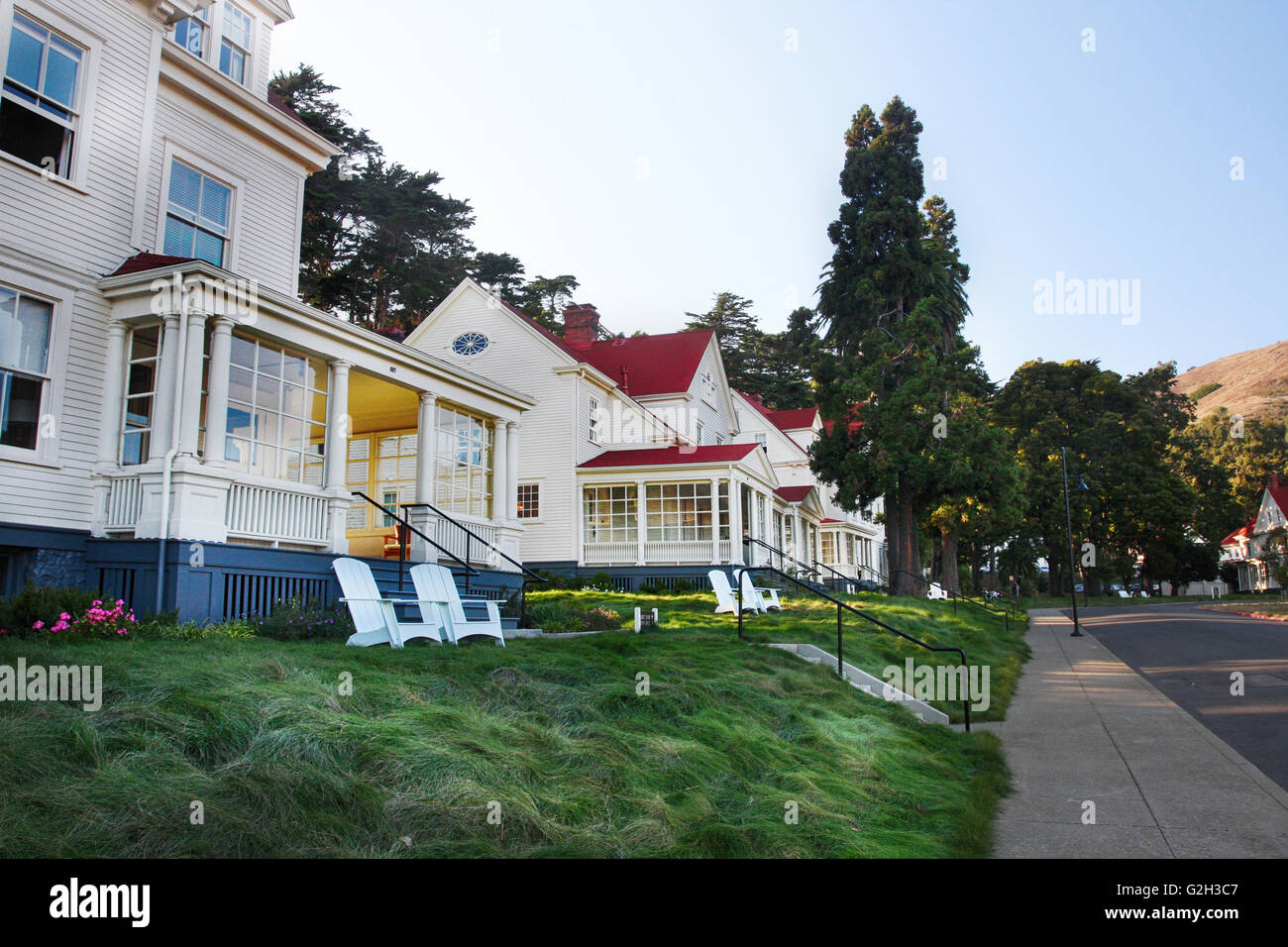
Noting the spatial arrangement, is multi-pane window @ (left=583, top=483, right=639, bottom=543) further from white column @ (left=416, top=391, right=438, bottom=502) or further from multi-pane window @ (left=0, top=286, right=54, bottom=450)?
multi-pane window @ (left=0, top=286, right=54, bottom=450)

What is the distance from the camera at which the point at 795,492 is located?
125 feet

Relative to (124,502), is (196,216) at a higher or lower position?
higher

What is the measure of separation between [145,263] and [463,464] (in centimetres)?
742

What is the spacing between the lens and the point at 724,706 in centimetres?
712

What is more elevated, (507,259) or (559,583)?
(507,259)

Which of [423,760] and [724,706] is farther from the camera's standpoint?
[724,706]

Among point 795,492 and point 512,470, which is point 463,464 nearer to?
point 512,470

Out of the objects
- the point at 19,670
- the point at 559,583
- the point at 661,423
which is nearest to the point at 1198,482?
the point at 661,423

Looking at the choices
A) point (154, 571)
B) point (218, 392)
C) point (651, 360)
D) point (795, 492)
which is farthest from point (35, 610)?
point (795, 492)

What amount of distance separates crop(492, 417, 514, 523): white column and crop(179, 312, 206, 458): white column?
7.60 meters
